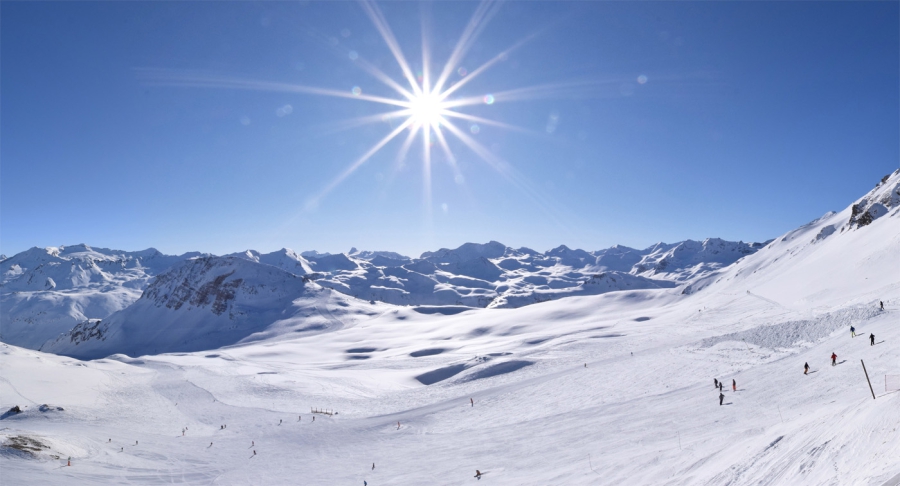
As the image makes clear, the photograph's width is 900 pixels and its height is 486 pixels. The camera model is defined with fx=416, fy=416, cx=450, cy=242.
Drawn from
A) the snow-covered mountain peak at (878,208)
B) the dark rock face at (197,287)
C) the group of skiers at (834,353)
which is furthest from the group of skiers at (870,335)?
the dark rock face at (197,287)

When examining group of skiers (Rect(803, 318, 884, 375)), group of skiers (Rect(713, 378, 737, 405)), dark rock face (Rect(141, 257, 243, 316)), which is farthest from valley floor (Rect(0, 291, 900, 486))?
dark rock face (Rect(141, 257, 243, 316))

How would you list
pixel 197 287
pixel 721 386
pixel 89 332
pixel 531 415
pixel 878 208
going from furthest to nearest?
pixel 197 287 < pixel 89 332 < pixel 878 208 < pixel 531 415 < pixel 721 386

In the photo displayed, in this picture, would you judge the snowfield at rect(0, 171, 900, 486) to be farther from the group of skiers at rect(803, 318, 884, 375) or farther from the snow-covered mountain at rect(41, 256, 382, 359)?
the snow-covered mountain at rect(41, 256, 382, 359)

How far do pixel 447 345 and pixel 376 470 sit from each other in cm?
5723

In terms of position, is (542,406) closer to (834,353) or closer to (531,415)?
(531,415)

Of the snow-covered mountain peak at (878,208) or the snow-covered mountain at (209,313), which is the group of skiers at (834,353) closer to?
the snow-covered mountain peak at (878,208)

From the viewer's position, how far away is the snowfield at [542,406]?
1864 cm

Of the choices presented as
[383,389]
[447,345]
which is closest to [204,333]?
[447,345]

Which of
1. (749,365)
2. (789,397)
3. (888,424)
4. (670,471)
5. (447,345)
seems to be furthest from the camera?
(447,345)

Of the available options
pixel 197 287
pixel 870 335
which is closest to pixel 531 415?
pixel 870 335

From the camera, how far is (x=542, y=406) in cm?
3594

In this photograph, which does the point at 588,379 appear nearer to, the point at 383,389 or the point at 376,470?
the point at 376,470

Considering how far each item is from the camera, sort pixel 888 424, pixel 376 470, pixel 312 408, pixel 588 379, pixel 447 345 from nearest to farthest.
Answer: pixel 888 424
pixel 376 470
pixel 588 379
pixel 312 408
pixel 447 345

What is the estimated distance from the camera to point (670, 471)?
17641mm
